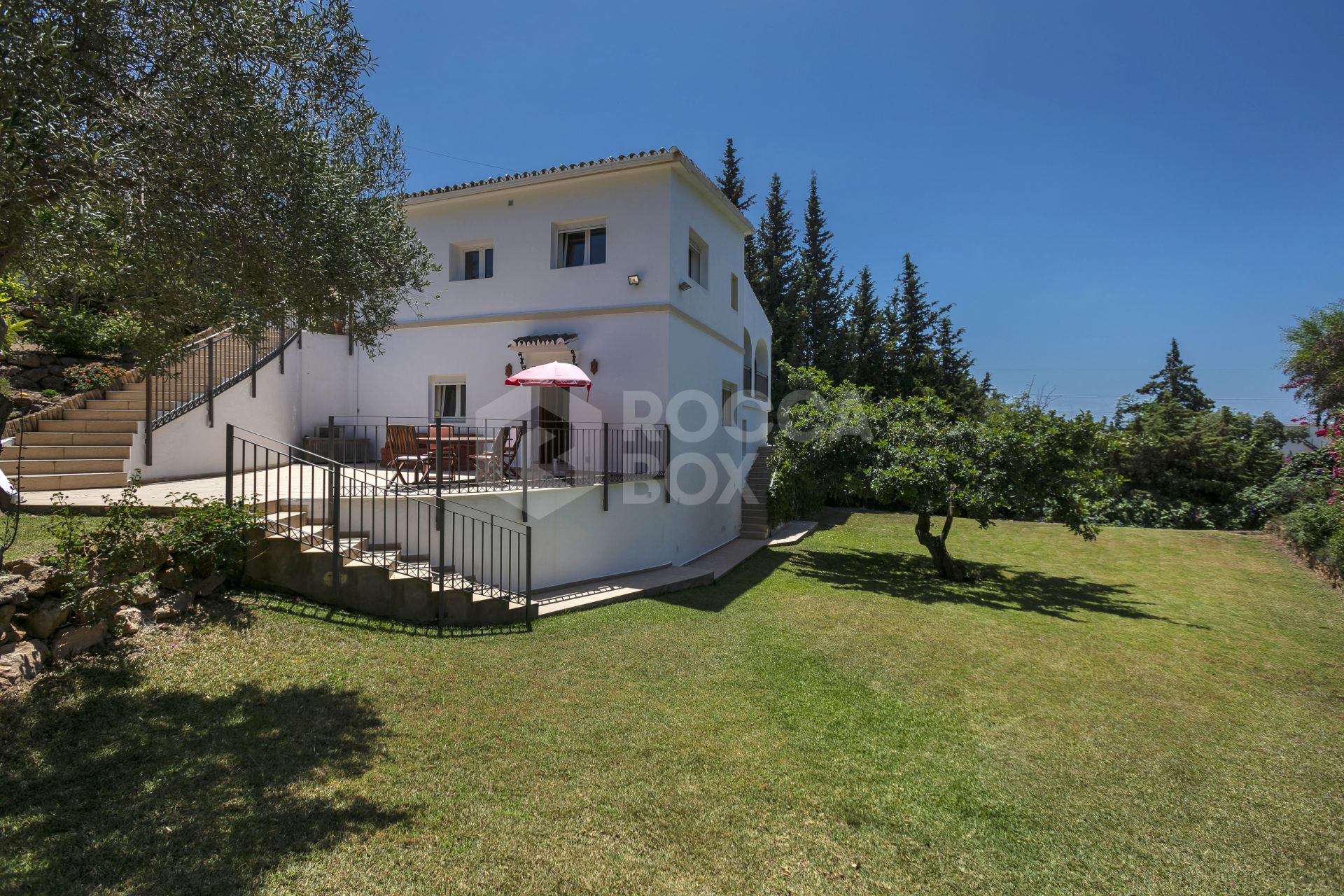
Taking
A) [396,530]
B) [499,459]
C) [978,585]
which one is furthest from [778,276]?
[396,530]

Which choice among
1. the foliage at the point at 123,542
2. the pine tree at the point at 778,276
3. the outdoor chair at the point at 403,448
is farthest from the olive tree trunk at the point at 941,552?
the pine tree at the point at 778,276

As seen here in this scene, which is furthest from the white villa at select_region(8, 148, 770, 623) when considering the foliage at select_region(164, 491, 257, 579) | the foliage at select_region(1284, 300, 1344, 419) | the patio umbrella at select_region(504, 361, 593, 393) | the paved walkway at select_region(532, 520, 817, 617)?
the foliage at select_region(1284, 300, 1344, 419)

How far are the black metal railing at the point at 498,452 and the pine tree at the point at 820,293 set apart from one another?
1652cm

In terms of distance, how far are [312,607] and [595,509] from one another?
14.7 ft

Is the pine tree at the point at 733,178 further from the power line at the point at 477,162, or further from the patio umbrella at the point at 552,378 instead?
the patio umbrella at the point at 552,378

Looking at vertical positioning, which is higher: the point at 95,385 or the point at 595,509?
the point at 95,385

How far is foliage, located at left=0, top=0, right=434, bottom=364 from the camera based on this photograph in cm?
366

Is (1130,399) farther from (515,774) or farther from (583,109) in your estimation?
(515,774)

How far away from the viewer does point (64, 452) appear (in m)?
8.16

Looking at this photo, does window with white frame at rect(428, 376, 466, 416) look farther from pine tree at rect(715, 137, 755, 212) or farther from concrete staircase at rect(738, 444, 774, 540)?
pine tree at rect(715, 137, 755, 212)

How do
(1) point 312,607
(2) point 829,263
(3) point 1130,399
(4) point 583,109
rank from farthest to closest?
(2) point 829,263, (3) point 1130,399, (4) point 583,109, (1) point 312,607

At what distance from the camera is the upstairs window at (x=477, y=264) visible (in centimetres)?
1357

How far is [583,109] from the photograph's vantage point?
13414 mm

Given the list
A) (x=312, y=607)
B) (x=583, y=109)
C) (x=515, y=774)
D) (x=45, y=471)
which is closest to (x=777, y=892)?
(x=515, y=774)
